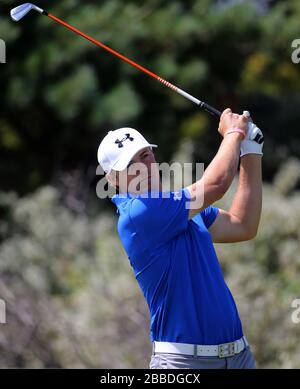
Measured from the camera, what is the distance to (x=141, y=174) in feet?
9.75

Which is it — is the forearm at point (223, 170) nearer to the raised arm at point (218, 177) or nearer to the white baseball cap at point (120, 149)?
the raised arm at point (218, 177)

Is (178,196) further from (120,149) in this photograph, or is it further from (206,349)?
(206,349)

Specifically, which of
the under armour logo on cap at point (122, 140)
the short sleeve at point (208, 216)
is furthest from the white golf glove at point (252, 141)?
the under armour logo on cap at point (122, 140)

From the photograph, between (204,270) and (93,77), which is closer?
(204,270)

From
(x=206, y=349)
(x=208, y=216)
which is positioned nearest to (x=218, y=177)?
(x=208, y=216)

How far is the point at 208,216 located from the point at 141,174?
390 millimetres

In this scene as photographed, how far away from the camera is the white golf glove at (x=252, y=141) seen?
119 inches

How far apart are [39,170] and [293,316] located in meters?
6.02

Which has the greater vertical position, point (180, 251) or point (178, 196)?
point (178, 196)

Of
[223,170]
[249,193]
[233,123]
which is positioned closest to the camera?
[223,170]

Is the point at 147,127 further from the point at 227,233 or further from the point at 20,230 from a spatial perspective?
the point at 227,233

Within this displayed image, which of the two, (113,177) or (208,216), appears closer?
(113,177)

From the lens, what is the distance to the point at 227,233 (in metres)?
3.25
